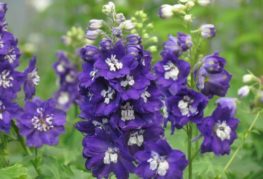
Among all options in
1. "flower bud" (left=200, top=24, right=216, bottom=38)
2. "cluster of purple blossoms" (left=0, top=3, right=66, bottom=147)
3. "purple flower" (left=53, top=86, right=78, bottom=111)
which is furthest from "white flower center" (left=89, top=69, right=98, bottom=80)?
"purple flower" (left=53, top=86, right=78, bottom=111)

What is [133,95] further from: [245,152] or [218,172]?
[245,152]

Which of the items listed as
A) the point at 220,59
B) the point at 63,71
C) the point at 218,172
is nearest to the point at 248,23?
the point at 63,71

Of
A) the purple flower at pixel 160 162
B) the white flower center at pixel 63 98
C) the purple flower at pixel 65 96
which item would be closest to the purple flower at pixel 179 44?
the purple flower at pixel 160 162

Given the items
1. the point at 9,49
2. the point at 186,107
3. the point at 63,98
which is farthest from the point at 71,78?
the point at 186,107

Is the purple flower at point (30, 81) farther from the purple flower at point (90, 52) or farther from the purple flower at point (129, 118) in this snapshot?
the purple flower at point (129, 118)

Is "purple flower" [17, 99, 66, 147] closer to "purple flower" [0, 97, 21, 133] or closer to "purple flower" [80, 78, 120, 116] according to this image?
"purple flower" [0, 97, 21, 133]
